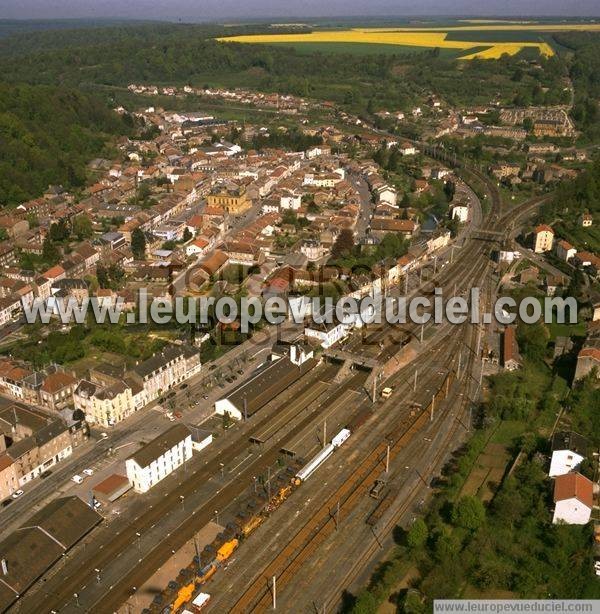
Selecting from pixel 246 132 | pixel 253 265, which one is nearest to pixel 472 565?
pixel 253 265

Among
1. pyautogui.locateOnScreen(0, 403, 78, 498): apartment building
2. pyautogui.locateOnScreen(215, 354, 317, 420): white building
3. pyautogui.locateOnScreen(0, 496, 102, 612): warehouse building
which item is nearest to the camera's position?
pyautogui.locateOnScreen(0, 496, 102, 612): warehouse building

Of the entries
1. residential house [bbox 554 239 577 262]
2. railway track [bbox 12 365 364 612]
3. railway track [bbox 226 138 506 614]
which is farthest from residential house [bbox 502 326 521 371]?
residential house [bbox 554 239 577 262]

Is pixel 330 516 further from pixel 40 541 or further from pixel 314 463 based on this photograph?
pixel 40 541

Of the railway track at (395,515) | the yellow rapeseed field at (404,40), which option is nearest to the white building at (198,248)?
the railway track at (395,515)

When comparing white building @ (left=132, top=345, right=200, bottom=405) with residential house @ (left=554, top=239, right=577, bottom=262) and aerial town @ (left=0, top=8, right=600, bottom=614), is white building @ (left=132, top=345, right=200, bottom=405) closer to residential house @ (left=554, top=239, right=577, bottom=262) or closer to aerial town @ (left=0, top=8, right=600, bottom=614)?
aerial town @ (left=0, top=8, right=600, bottom=614)

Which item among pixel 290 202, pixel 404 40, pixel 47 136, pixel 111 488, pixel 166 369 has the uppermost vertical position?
pixel 404 40

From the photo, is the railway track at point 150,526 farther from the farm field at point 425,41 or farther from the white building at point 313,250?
the farm field at point 425,41

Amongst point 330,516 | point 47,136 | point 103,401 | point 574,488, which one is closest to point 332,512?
point 330,516

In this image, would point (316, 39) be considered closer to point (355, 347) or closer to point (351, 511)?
point (355, 347)
